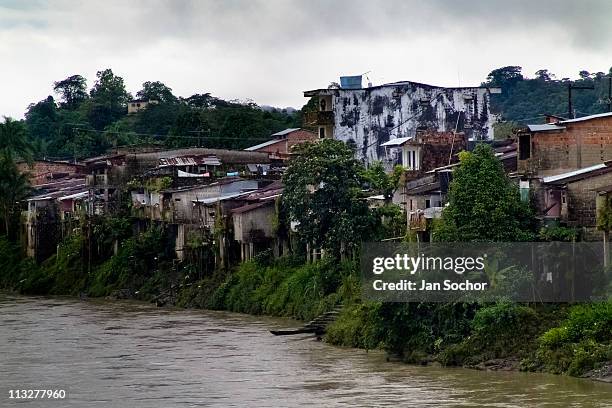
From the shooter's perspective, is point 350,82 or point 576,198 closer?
point 576,198

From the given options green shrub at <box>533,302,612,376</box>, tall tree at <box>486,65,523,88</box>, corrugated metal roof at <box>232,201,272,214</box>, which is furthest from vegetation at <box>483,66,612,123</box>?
green shrub at <box>533,302,612,376</box>

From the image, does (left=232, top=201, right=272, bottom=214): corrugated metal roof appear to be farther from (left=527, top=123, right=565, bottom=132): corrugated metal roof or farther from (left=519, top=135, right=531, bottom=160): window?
(left=527, top=123, right=565, bottom=132): corrugated metal roof

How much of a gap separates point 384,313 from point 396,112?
76.0 feet

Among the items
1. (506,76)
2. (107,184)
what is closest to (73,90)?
Answer: (506,76)

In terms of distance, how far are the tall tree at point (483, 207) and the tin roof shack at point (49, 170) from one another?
4360cm

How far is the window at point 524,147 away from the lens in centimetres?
3656

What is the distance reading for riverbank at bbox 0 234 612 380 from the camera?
1169 inches

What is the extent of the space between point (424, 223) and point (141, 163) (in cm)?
Result: 2614

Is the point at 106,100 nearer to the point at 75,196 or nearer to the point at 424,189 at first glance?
the point at 75,196

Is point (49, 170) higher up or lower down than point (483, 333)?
higher up

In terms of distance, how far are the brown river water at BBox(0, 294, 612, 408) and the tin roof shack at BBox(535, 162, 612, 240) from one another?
14.9 ft

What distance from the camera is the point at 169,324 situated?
42.6 m

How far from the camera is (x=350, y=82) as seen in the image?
57.6 metres

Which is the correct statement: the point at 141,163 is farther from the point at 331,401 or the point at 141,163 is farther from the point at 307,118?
the point at 331,401
